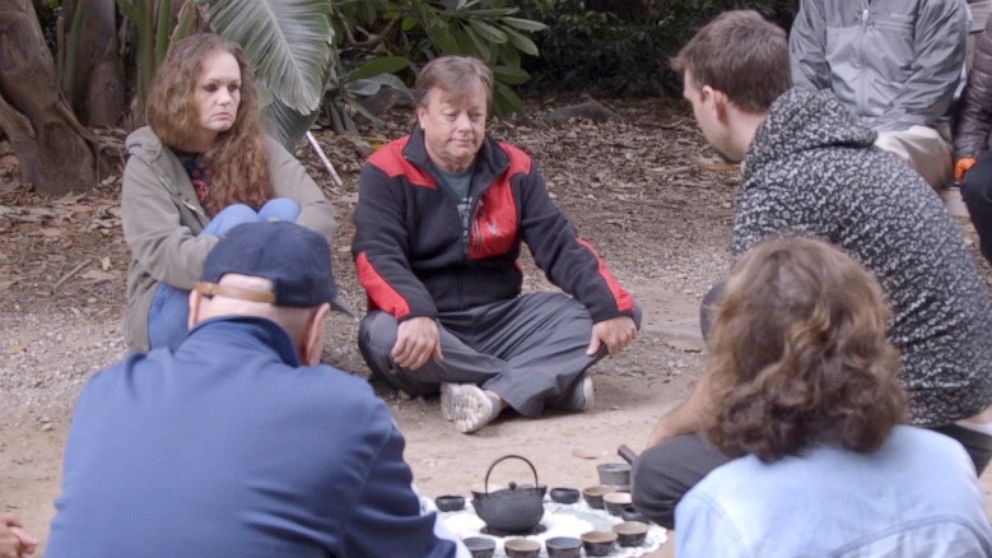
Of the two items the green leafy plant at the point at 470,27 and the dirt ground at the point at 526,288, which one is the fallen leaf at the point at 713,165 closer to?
the dirt ground at the point at 526,288

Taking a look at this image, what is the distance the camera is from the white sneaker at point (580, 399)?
18.0 ft

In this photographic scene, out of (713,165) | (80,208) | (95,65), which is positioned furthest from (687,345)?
(713,165)

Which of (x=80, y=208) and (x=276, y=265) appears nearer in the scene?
(x=276, y=265)

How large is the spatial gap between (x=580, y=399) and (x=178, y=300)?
1.51 metres

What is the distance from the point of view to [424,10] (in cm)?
895

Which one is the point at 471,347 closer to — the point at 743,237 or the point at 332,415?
the point at 743,237

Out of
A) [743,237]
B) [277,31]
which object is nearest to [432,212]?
[277,31]

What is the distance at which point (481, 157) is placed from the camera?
5.46 metres

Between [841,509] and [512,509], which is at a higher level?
[841,509]

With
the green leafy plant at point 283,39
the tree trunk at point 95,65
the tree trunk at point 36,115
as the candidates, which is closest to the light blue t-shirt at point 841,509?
the green leafy plant at point 283,39

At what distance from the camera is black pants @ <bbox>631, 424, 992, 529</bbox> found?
10.8 ft

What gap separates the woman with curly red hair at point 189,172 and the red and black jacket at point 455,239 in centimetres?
22

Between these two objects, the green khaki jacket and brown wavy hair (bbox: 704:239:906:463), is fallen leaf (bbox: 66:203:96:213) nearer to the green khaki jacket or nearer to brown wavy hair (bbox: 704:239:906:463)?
the green khaki jacket

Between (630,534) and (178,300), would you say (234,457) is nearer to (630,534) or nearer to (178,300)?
(630,534)
